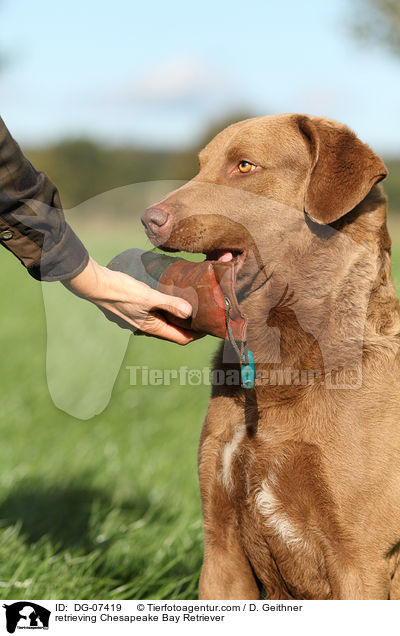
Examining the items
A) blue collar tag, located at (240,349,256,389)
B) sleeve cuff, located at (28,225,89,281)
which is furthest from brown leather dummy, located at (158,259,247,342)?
sleeve cuff, located at (28,225,89,281)

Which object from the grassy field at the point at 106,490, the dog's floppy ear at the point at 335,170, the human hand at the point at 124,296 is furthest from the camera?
the grassy field at the point at 106,490

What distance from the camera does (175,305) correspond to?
9.58ft

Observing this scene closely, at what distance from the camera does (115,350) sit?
10.4ft

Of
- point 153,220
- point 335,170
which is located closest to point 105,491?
point 153,220

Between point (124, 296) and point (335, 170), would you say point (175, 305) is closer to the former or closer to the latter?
point (124, 296)

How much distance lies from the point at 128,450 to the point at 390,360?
3.95 m

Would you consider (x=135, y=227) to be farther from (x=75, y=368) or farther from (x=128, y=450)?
(x=128, y=450)

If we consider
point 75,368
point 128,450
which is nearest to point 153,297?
point 75,368

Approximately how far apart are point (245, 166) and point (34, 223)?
109 cm

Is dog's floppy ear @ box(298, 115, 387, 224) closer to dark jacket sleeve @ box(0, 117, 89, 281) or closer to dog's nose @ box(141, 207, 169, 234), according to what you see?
dog's nose @ box(141, 207, 169, 234)

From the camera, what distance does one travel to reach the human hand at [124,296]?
2.88 meters
